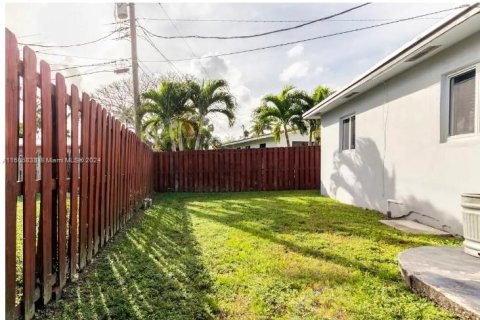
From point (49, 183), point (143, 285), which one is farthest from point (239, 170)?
point (49, 183)

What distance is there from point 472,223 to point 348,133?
562 cm

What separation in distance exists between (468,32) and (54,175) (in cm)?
532

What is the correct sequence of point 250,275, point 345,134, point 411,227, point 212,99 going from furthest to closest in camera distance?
point 212,99 < point 345,134 < point 411,227 < point 250,275

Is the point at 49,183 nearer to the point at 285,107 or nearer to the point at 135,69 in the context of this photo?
the point at 135,69

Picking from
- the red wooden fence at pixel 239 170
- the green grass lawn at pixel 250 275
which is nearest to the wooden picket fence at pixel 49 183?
the green grass lawn at pixel 250 275

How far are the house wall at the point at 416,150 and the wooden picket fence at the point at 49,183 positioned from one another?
16.3 feet

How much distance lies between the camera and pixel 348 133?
8625 millimetres

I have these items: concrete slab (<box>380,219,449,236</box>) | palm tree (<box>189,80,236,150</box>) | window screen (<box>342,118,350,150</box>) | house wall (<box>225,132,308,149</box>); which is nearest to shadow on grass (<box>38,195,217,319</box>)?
concrete slab (<box>380,219,449,236</box>)

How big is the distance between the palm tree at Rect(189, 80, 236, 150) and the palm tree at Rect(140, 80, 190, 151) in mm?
514

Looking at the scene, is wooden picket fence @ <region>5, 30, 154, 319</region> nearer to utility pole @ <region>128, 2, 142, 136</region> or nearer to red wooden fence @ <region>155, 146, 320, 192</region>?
red wooden fence @ <region>155, 146, 320, 192</region>

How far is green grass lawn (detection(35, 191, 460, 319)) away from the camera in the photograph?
2.30 m

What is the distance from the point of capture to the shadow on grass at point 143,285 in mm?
2273

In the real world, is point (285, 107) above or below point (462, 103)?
above

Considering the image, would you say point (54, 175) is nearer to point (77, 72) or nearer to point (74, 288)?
point (74, 288)
